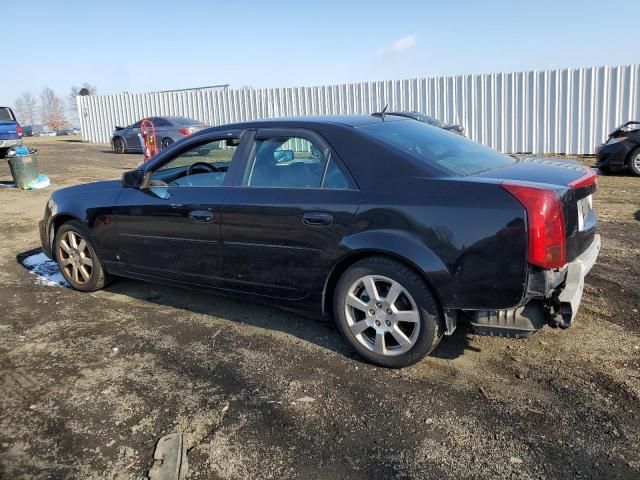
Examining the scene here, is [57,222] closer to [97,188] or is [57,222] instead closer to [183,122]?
[97,188]

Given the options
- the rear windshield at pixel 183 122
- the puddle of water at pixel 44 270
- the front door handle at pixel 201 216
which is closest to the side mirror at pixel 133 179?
the front door handle at pixel 201 216

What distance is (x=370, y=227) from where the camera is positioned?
3.39 m

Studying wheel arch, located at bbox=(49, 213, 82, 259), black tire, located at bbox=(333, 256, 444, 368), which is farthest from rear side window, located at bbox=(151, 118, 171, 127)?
black tire, located at bbox=(333, 256, 444, 368)

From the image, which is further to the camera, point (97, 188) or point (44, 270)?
point (44, 270)

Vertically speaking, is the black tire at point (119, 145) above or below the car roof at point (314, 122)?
below

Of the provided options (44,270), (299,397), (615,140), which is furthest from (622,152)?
(44,270)

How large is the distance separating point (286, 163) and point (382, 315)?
4.33 feet

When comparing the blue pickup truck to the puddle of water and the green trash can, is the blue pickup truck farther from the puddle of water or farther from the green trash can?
the puddle of water

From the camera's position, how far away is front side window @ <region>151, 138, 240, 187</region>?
4227 mm

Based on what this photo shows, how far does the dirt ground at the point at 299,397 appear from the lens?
2.63 metres

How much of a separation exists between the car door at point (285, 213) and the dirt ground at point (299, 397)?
0.52 m

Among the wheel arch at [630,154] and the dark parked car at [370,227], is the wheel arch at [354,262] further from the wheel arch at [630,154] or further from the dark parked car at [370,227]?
the wheel arch at [630,154]

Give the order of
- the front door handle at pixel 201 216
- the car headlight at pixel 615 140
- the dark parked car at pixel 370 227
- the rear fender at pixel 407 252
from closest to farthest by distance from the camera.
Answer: the dark parked car at pixel 370 227 → the rear fender at pixel 407 252 → the front door handle at pixel 201 216 → the car headlight at pixel 615 140

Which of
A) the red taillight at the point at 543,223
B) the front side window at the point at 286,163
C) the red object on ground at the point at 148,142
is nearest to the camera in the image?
the red taillight at the point at 543,223
